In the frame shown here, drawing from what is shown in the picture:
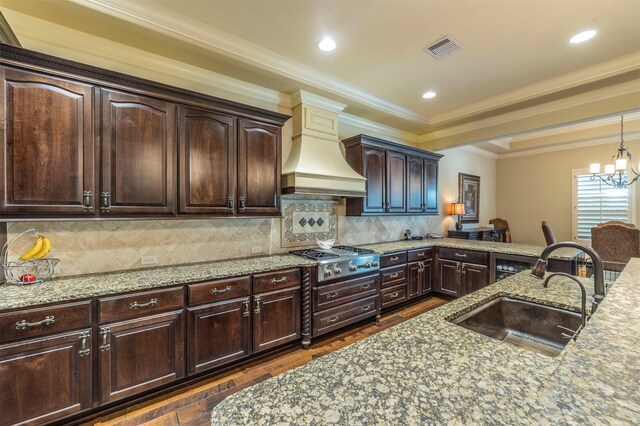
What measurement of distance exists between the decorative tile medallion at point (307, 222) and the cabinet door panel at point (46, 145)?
6.44 feet

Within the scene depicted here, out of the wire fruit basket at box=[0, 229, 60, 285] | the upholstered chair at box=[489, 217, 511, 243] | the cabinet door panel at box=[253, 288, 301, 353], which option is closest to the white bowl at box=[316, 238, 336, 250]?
the cabinet door panel at box=[253, 288, 301, 353]

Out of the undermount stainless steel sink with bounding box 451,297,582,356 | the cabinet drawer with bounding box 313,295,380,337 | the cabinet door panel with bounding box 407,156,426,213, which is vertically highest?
the cabinet door panel with bounding box 407,156,426,213

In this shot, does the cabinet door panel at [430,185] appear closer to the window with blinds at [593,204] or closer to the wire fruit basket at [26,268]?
the window with blinds at [593,204]

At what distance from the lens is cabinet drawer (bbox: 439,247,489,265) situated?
3941 millimetres

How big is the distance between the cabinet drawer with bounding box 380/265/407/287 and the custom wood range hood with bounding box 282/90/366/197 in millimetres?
1098

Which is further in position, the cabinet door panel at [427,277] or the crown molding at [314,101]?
the cabinet door panel at [427,277]

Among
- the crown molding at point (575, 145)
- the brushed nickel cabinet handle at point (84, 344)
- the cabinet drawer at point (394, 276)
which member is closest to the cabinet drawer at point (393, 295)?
the cabinet drawer at point (394, 276)

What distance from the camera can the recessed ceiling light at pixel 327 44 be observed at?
8.42ft

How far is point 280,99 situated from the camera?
346cm

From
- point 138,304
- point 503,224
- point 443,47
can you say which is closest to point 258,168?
point 138,304

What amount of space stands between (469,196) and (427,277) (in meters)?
2.98

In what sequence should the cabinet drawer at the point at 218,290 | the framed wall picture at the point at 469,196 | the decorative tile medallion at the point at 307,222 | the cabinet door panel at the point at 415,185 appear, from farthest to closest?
the framed wall picture at the point at 469,196 < the cabinet door panel at the point at 415,185 < the decorative tile medallion at the point at 307,222 < the cabinet drawer at the point at 218,290

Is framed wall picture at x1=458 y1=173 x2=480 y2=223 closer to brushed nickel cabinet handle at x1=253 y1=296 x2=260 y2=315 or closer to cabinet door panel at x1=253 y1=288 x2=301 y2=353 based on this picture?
cabinet door panel at x1=253 y1=288 x2=301 y2=353

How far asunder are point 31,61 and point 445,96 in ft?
13.5
